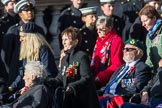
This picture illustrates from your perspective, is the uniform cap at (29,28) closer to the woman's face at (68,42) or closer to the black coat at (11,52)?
the black coat at (11,52)

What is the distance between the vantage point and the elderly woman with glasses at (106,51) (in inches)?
415

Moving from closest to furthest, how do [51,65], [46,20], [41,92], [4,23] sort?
1. [41,92]
2. [51,65]
3. [4,23]
4. [46,20]

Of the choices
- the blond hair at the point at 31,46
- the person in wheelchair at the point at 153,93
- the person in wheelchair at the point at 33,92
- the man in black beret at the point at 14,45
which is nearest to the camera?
the person in wheelchair at the point at 33,92

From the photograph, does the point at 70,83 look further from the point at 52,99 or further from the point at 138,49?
the point at 138,49

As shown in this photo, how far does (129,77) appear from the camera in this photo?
986 centimetres

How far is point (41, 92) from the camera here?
8734 millimetres

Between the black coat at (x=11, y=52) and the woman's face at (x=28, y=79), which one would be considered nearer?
the woman's face at (x=28, y=79)

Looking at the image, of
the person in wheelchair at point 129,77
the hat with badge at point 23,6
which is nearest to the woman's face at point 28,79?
the person in wheelchair at point 129,77

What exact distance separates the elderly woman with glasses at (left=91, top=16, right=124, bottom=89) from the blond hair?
32.4 inches

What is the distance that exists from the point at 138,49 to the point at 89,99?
1.14 m

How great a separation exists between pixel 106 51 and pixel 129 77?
35.7 inches

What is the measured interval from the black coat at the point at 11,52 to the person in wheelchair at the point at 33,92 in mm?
1354

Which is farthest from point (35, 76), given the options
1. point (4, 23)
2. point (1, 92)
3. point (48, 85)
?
point (4, 23)

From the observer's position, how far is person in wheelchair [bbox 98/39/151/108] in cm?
969
